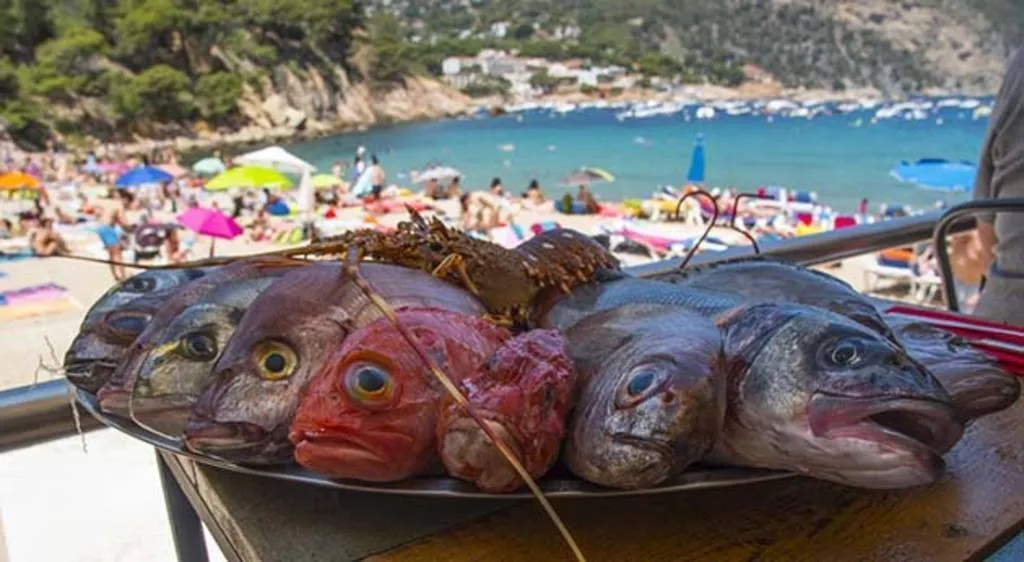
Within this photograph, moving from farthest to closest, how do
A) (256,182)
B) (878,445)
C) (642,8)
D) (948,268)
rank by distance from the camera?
(642,8) → (256,182) → (948,268) → (878,445)

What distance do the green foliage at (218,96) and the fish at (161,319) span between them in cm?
4372

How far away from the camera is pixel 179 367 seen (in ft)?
2.26

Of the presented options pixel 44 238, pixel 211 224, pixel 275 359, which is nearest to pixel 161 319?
pixel 275 359

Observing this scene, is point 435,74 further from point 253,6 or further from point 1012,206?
point 1012,206

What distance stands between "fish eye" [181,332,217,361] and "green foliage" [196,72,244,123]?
43854 millimetres

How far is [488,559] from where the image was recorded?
0.62m

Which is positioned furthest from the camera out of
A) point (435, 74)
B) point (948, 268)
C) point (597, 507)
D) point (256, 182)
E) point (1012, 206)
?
point (435, 74)

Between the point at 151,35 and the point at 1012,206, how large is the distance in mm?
44948

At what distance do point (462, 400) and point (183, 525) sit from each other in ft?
1.87

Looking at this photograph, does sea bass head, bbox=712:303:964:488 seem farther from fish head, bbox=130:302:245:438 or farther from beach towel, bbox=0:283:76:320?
beach towel, bbox=0:283:76:320

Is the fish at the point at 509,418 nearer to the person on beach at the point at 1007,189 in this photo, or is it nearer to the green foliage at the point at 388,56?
the person on beach at the point at 1007,189

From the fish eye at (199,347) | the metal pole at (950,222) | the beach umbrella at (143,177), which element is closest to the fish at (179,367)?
the fish eye at (199,347)

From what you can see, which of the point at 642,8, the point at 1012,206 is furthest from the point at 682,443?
the point at 642,8

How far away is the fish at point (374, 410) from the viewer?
575 mm
